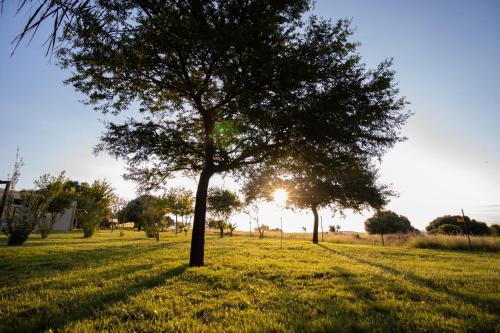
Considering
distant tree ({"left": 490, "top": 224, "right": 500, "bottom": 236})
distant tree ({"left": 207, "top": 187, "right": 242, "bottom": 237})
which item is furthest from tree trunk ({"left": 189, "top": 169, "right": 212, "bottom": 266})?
distant tree ({"left": 490, "top": 224, "right": 500, "bottom": 236})

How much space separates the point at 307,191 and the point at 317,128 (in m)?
21.9

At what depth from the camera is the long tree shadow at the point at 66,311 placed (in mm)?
4609

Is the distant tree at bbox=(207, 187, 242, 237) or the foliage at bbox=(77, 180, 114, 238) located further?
the distant tree at bbox=(207, 187, 242, 237)

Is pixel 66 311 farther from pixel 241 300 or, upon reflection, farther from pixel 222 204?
pixel 222 204

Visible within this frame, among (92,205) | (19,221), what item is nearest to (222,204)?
(92,205)

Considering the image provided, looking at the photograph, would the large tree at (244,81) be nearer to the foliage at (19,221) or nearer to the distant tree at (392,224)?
the foliage at (19,221)

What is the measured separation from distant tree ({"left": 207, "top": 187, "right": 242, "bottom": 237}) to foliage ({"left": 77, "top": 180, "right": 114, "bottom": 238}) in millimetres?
14461

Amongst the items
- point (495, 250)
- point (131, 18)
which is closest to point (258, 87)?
point (131, 18)

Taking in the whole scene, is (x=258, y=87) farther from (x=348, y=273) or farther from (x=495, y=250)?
(x=495, y=250)

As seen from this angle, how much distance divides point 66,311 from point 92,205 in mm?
29185

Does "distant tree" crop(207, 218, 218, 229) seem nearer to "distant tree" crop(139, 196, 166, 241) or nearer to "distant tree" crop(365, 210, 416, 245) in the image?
"distant tree" crop(139, 196, 166, 241)

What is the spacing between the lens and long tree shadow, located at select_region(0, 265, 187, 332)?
15.1 ft

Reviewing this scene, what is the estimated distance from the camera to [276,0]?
886 centimetres

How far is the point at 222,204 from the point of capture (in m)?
41.1
